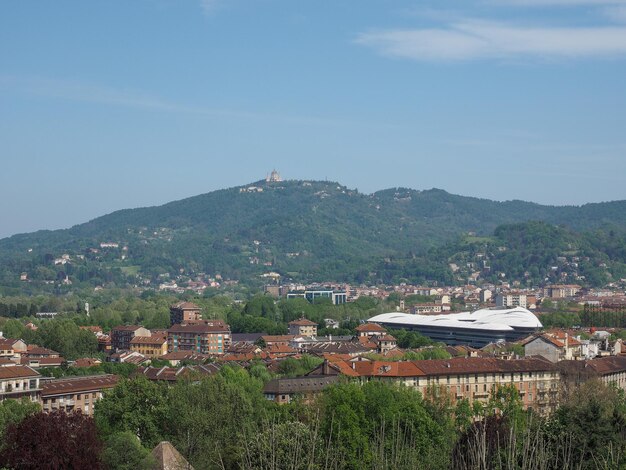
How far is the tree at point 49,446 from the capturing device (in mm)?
28734

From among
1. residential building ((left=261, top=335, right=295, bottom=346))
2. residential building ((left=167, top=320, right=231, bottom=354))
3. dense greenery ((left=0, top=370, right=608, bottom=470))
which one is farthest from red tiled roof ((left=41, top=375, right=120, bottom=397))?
residential building ((left=167, top=320, right=231, bottom=354))

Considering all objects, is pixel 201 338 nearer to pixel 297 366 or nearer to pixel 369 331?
pixel 369 331

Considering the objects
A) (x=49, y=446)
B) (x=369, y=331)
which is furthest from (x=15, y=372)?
(x=369, y=331)

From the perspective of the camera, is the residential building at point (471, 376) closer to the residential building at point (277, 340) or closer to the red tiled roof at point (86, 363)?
the red tiled roof at point (86, 363)

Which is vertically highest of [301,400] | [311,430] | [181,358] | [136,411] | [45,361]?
[311,430]

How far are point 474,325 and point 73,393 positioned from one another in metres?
61.0

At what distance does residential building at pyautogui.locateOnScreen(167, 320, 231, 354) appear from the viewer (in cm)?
10100

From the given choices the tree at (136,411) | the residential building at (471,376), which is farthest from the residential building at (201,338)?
the tree at (136,411)

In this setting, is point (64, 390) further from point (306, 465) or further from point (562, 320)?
point (562, 320)

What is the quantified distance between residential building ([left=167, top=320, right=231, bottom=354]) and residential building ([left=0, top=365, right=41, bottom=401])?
4698 centimetres

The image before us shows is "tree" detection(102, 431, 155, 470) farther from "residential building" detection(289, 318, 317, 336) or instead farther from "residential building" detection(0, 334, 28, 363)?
"residential building" detection(289, 318, 317, 336)

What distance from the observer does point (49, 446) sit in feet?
94.7

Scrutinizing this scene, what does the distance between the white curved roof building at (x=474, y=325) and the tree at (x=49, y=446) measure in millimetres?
76743

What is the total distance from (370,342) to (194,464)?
59.7 m
